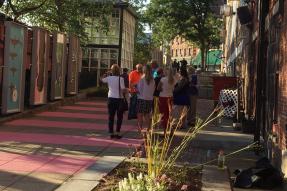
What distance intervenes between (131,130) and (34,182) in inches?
286

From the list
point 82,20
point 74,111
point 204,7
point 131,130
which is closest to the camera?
point 131,130

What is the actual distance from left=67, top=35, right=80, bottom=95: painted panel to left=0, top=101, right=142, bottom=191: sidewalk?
18.9ft

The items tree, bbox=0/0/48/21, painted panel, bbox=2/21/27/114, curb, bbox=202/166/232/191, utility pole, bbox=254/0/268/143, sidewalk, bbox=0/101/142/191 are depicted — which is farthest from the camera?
tree, bbox=0/0/48/21

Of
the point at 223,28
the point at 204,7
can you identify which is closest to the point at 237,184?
the point at 204,7

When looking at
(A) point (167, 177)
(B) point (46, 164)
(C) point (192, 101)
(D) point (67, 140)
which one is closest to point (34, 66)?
(C) point (192, 101)

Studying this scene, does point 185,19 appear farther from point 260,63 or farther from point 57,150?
point 57,150

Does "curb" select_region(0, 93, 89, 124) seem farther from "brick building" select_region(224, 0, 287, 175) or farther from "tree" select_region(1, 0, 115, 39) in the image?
"brick building" select_region(224, 0, 287, 175)

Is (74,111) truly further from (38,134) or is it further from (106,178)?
(106,178)

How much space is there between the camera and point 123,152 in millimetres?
10914

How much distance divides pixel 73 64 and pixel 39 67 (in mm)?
5638

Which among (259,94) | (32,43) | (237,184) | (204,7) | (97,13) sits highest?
(204,7)

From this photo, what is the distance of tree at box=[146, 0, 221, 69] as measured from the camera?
5138 centimetres

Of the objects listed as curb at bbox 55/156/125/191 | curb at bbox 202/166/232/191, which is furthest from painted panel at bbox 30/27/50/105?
curb at bbox 202/166/232/191

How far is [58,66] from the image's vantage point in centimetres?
2153
